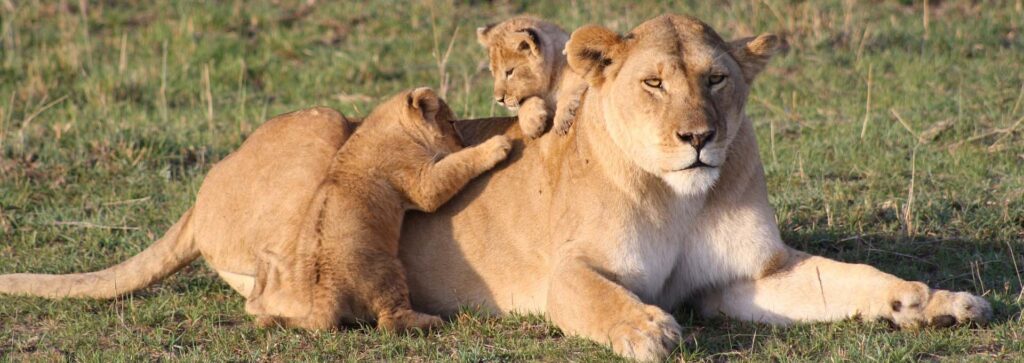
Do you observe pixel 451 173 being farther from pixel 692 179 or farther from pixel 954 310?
pixel 954 310

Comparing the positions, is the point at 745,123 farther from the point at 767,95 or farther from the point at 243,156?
the point at 767,95

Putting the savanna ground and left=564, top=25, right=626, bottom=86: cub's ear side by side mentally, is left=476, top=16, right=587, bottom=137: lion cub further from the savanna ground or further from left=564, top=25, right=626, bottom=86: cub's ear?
the savanna ground

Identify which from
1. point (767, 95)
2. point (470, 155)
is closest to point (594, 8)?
point (767, 95)

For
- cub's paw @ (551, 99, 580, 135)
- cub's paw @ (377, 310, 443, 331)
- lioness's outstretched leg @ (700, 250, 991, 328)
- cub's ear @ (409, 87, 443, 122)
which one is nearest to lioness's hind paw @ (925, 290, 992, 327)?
lioness's outstretched leg @ (700, 250, 991, 328)

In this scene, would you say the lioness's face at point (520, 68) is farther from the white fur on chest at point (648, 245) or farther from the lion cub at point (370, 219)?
the white fur on chest at point (648, 245)

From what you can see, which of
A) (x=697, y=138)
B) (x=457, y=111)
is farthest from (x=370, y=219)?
(x=457, y=111)

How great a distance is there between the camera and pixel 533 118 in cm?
547

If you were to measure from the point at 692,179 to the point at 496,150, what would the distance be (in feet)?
3.51

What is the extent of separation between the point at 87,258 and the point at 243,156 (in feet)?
3.90

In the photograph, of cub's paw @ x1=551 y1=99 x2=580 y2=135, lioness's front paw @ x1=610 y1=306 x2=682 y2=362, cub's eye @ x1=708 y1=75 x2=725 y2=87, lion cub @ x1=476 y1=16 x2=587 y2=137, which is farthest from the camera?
lion cub @ x1=476 y1=16 x2=587 y2=137

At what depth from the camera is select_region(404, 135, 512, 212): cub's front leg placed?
17.7 feet

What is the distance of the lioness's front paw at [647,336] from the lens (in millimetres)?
4395

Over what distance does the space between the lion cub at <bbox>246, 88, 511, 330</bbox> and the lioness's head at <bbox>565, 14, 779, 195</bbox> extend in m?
0.73

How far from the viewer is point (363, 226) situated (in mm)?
5164
